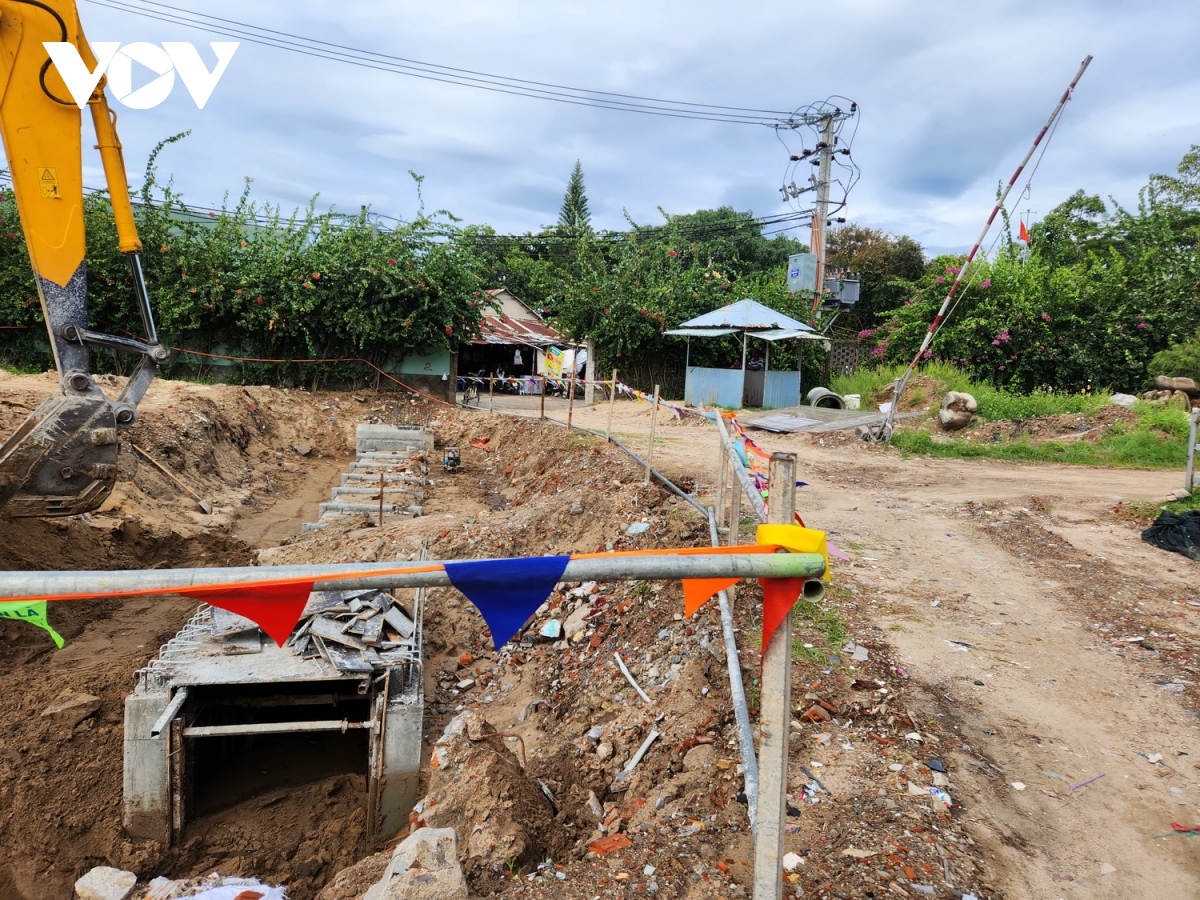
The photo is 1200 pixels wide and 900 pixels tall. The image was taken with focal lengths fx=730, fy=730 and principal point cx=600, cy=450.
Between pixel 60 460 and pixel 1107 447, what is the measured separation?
1413 cm

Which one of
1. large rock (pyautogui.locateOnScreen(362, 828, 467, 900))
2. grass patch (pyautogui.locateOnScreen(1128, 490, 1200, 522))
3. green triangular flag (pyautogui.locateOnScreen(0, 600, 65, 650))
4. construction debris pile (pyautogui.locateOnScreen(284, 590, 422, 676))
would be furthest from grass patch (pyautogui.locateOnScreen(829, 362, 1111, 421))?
green triangular flag (pyautogui.locateOnScreen(0, 600, 65, 650))

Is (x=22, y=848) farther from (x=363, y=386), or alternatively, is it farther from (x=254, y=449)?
(x=363, y=386)

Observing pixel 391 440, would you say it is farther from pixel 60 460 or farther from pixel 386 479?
pixel 60 460

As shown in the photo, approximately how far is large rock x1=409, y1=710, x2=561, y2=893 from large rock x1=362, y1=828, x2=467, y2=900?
34 centimetres

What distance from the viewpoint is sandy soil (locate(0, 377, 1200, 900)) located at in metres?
3.06

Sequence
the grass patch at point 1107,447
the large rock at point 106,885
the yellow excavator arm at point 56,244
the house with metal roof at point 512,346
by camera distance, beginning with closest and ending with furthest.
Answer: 1. the large rock at point 106,885
2. the yellow excavator arm at point 56,244
3. the grass patch at point 1107,447
4. the house with metal roof at point 512,346

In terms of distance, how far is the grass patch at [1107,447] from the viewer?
38.0ft

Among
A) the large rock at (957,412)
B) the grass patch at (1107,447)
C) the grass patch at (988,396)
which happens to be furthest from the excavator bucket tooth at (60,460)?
the grass patch at (988,396)

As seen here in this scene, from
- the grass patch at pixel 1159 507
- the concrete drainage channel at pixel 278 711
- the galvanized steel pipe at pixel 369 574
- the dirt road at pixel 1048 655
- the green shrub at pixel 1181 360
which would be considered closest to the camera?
the galvanized steel pipe at pixel 369 574

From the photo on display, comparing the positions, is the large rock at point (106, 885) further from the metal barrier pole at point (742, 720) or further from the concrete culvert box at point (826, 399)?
the concrete culvert box at point (826, 399)

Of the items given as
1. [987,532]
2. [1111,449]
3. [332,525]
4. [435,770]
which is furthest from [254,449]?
[1111,449]

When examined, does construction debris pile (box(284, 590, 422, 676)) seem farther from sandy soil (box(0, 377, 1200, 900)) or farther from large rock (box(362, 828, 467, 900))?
large rock (box(362, 828, 467, 900))

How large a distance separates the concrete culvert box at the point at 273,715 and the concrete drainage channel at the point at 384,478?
3091 millimetres

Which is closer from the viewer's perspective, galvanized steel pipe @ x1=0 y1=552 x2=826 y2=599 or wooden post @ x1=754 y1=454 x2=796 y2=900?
galvanized steel pipe @ x1=0 y1=552 x2=826 y2=599
